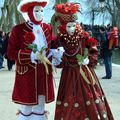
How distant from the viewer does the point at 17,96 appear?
610 cm

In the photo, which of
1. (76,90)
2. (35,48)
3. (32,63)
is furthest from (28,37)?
(76,90)

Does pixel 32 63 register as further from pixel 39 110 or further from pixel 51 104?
pixel 51 104

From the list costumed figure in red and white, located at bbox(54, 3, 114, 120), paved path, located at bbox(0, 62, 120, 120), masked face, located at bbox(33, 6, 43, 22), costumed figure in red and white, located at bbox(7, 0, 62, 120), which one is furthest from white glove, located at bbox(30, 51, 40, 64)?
paved path, located at bbox(0, 62, 120, 120)

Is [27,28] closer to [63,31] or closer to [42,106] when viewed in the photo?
[63,31]

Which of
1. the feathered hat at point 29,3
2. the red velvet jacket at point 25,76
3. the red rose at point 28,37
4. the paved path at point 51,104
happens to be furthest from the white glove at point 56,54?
the paved path at point 51,104

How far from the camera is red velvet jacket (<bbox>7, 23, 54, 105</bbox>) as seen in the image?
6.05 metres

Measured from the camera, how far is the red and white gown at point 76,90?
6.14 meters

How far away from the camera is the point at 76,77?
6191mm

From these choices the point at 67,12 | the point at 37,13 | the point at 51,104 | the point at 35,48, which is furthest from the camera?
the point at 51,104

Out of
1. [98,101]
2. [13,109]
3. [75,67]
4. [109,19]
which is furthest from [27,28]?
[109,19]

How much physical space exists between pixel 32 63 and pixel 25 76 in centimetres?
19

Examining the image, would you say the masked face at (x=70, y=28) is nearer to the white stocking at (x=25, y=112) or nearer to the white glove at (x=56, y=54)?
the white glove at (x=56, y=54)

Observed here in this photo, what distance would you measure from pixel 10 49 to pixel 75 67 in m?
0.89

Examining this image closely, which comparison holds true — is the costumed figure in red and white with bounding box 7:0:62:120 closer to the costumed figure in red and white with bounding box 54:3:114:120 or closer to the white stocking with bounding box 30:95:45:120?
the white stocking with bounding box 30:95:45:120
